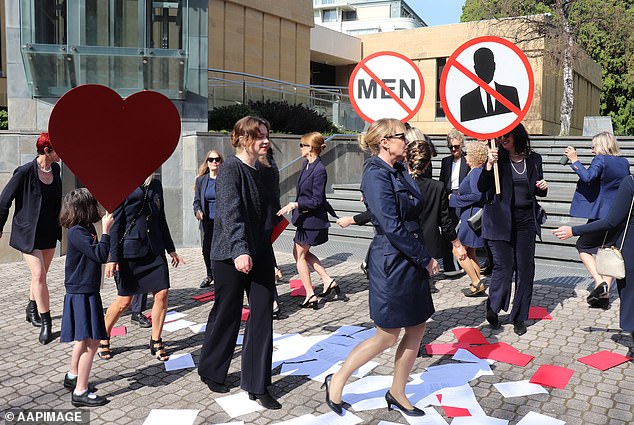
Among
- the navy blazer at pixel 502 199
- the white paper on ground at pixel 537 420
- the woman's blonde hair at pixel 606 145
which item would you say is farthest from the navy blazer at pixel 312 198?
the white paper on ground at pixel 537 420

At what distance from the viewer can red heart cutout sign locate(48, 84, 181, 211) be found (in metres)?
3.96

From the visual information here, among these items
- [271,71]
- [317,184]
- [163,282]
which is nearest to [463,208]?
[317,184]

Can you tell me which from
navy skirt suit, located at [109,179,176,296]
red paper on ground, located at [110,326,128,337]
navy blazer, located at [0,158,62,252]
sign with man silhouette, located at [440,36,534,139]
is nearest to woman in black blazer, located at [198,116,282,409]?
navy skirt suit, located at [109,179,176,296]

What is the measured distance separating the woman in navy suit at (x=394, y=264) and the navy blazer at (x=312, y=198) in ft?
9.70

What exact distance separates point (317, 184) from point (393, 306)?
334 cm

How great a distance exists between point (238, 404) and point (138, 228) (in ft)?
6.25

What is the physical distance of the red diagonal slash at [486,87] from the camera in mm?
5469

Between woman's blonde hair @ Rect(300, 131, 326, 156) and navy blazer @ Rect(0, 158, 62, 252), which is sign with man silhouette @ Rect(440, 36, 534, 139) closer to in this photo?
woman's blonde hair @ Rect(300, 131, 326, 156)

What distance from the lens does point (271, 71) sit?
27.3 meters

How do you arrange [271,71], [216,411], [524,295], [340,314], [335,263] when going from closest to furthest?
[216,411], [524,295], [340,314], [335,263], [271,71]

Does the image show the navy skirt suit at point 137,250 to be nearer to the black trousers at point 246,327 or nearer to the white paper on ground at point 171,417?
the black trousers at point 246,327

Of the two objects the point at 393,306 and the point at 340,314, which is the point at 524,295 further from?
the point at 393,306

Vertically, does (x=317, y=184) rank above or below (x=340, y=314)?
above

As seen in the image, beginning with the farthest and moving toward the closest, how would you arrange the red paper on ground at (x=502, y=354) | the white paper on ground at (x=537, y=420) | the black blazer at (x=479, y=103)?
the black blazer at (x=479, y=103), the red paper on ground at (x=502, y=354), the white paper on ground at (x=537, y=420)
